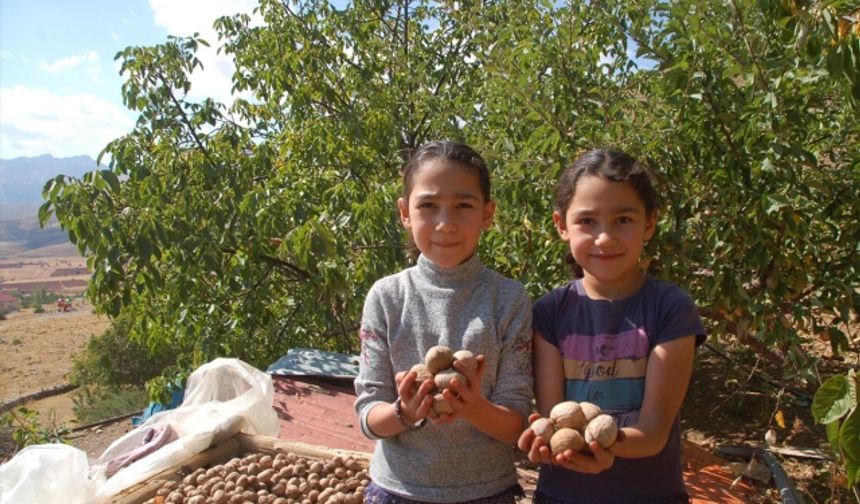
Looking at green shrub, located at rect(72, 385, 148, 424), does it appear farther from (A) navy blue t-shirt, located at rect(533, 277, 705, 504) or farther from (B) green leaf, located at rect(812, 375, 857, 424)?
(B) green leaf, located at rect(812, 375, 857, 424)

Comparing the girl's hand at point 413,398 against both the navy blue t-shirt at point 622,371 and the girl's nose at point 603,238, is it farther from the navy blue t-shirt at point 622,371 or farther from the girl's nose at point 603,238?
the girl's nose at point 603,238

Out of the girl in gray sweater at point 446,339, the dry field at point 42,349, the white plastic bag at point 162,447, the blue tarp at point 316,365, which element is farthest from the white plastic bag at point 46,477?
the dry field at point 42,349

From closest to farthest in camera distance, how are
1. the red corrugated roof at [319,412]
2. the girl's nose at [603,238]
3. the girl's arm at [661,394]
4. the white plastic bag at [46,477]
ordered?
the girl's arm at [661,394] < the girl's nose at [603,238] < the white plastic bag at [46,477] < the red corrugated roof at [319,412]

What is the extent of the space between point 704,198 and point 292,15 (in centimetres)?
412

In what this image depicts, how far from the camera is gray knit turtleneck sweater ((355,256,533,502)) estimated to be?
1.45m

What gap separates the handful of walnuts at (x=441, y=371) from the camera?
4.11ft

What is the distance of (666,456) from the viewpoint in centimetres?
144

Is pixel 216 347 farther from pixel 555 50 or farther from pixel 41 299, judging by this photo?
Result: pixel 41 299

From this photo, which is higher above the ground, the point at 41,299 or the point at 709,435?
the point at 709,435

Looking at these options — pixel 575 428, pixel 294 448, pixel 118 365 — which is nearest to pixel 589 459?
pixel 575 428

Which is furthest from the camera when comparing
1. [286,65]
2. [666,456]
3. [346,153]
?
[286,65]

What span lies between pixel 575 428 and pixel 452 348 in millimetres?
322

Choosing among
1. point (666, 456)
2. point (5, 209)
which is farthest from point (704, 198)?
point (5, 209)

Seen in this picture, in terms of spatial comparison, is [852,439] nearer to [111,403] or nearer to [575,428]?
[575,428]
